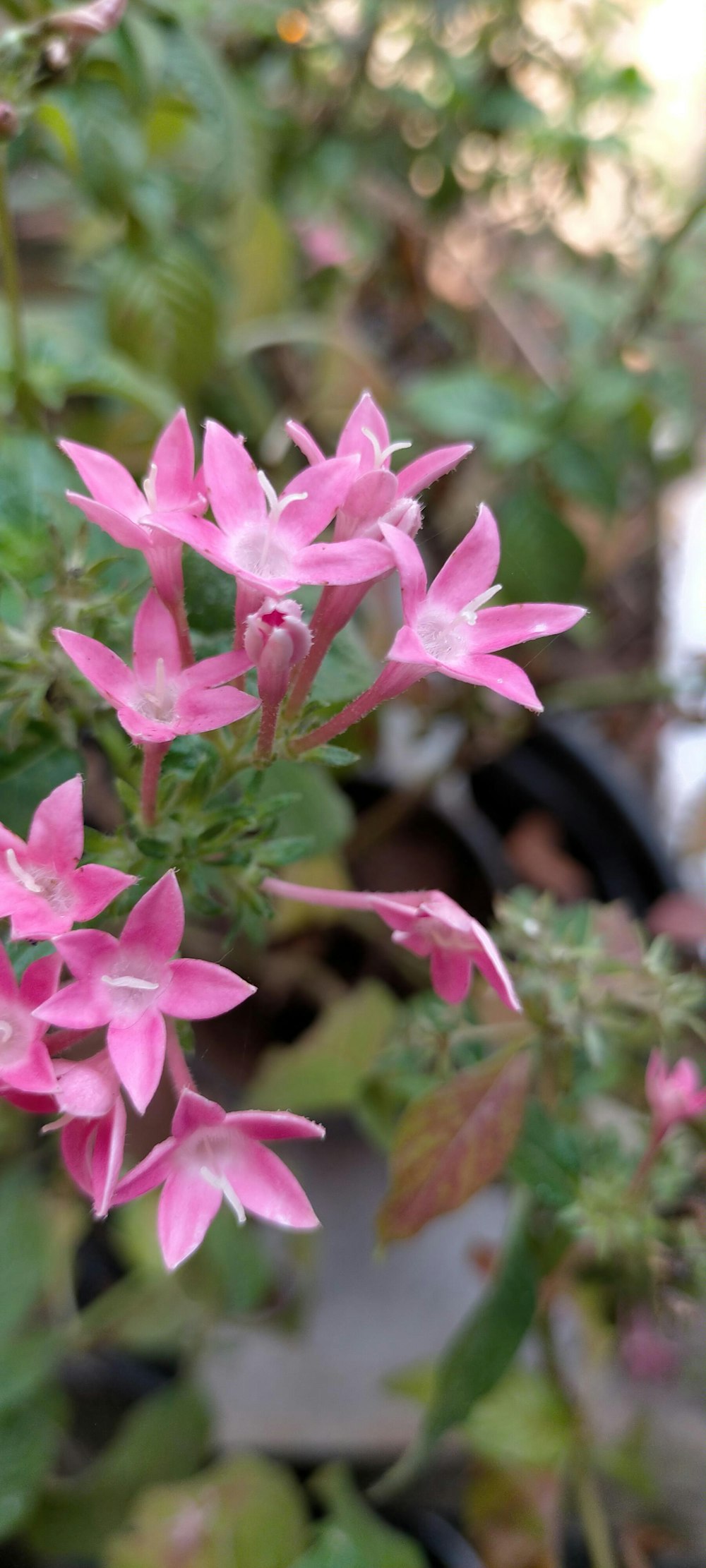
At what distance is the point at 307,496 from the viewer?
30 centimetres

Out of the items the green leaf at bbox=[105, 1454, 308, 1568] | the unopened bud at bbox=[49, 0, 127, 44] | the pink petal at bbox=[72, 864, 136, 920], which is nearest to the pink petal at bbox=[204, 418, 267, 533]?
the pink petal at bbox=[72, 864, 136, 920]

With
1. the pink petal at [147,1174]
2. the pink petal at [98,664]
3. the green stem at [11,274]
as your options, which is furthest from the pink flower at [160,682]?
the green stem at [11,274]

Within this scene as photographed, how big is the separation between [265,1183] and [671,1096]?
0.67ft

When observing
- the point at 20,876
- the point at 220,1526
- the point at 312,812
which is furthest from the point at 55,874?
the point at 220,1526

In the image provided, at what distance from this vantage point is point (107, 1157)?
27cm

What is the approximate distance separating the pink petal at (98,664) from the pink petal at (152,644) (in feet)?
0.05

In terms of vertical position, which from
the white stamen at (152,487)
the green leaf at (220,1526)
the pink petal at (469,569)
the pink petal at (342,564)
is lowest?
the green leaf at (220,1526)

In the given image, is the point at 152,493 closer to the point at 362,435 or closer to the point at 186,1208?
the point at 362,435

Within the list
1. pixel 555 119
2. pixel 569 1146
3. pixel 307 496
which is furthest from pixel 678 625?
pixel 307 496

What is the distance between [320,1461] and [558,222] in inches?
42.0

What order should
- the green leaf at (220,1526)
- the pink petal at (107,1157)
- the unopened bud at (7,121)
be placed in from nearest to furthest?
the pink petal at (107,1157)
the unopened bud at (7,121)
the green leaf at (220,1526)

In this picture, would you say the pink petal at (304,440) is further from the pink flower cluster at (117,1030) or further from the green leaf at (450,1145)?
the green leaf at (450,1145)

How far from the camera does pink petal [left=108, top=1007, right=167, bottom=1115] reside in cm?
26

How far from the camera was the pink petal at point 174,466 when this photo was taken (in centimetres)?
30
